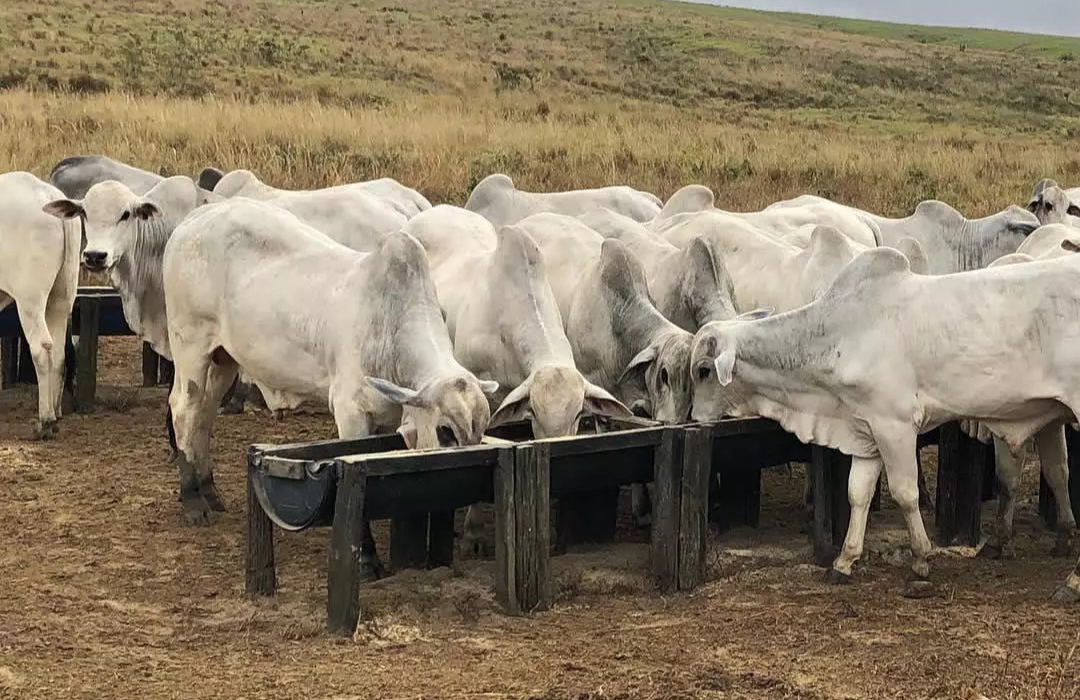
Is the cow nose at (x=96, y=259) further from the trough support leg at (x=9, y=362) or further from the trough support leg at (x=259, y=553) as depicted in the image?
the trough support leg at (x=259, y=553)

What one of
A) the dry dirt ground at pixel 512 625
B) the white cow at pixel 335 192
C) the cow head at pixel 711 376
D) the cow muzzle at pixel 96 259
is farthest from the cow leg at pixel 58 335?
the cow head at pixel 711 376

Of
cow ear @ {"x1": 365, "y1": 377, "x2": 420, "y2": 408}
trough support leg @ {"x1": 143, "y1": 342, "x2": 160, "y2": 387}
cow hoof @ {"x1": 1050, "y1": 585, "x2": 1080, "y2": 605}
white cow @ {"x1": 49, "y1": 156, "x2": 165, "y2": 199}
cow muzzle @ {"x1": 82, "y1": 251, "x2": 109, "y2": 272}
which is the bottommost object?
trough support leg @ {"x1": 143, "y1": 342, "x2": 160, "y2": 387}

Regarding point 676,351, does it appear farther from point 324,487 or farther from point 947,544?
point 324,487

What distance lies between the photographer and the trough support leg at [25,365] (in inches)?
483

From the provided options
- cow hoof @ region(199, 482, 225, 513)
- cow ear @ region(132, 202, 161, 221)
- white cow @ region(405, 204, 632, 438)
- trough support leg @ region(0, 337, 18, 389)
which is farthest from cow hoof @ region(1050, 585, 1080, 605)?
trough support leg @ region(0, 337, 18, 389)

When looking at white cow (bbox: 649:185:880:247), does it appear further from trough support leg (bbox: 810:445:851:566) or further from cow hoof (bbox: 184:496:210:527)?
cow hoof (bbox: 184:496:210:527)

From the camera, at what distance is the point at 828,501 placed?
7.63 m

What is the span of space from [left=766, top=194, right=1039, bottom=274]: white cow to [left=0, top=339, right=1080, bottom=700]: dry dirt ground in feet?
14.3

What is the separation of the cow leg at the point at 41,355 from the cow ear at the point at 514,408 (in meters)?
4.64

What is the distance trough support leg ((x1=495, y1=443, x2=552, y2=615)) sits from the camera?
252 inches

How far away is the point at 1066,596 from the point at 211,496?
4676 mm

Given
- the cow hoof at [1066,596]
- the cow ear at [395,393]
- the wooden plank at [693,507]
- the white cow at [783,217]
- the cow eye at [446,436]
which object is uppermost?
the white cow at [783,217]

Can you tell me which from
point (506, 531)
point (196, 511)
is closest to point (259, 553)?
point (506, 531)

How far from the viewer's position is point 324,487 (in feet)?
19.8
